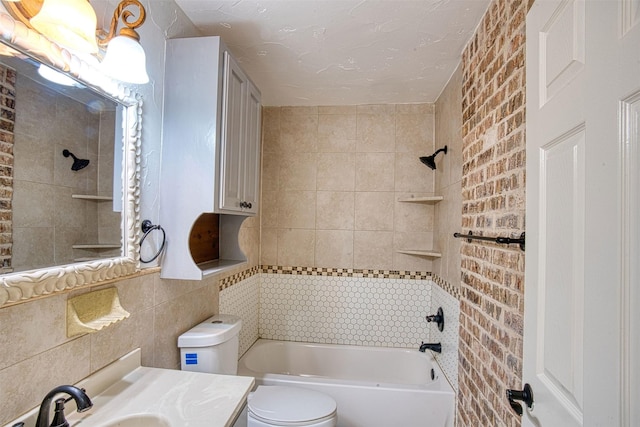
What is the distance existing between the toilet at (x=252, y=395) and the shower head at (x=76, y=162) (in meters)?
0.92

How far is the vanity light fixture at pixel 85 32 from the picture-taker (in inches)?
32.2

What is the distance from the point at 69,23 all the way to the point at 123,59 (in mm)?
154

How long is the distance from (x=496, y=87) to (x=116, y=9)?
1499mm

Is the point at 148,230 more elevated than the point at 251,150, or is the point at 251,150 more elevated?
the point at 251,150

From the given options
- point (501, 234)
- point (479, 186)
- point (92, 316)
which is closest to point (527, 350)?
point (501, 234)

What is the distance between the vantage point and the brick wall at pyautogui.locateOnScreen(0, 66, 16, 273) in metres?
0.77

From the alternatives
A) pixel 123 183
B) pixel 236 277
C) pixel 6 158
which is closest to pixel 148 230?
pixel 123 183

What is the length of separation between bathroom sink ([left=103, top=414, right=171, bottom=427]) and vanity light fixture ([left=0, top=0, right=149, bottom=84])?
3.68 ft

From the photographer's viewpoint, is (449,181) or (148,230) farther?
(449,181)

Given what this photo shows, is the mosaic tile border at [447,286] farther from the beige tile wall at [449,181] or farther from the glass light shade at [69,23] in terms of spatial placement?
the glass light shade at [69,23]

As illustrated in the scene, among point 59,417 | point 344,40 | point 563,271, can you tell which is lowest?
point 59,417

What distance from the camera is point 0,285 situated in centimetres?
75

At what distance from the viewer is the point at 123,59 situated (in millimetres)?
1017

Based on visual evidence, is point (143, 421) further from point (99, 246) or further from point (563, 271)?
point (563, 271)
